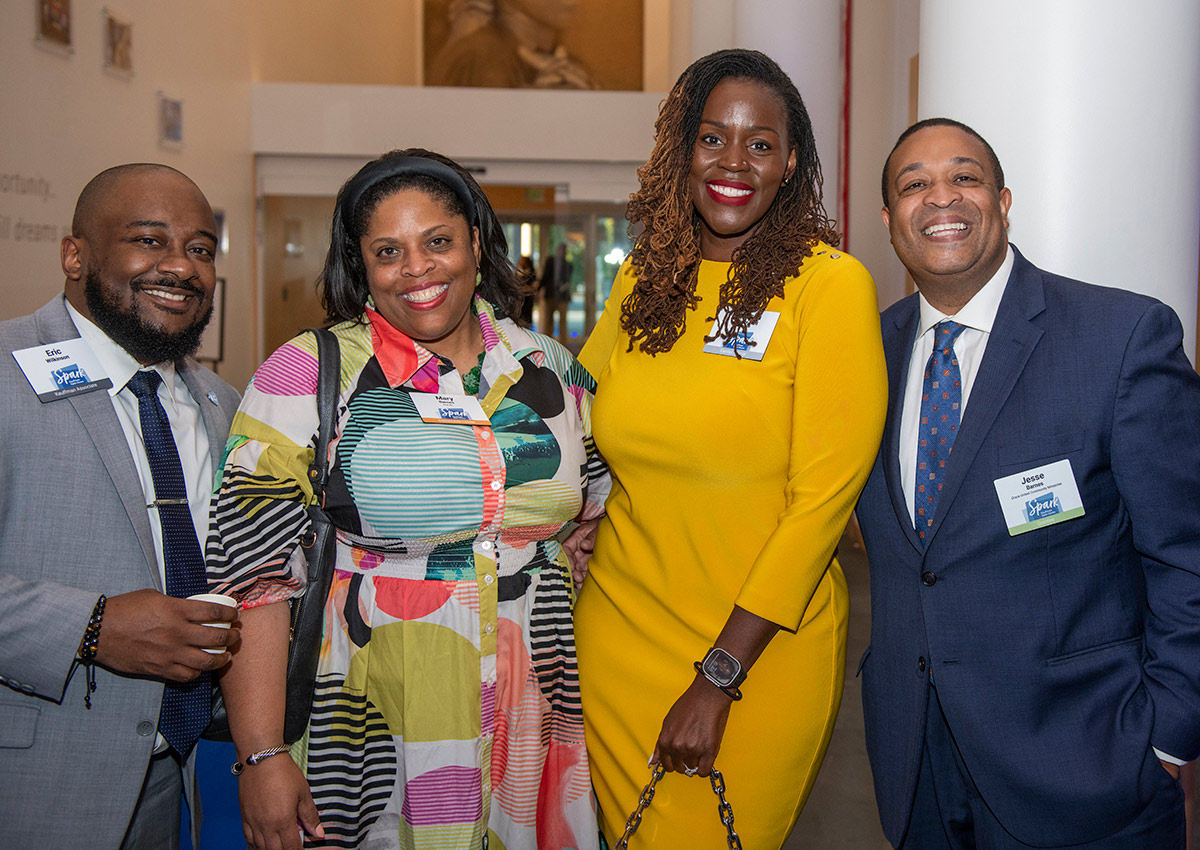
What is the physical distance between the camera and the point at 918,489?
1.91 metres

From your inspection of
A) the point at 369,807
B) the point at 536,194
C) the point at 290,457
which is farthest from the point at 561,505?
the point at 536,194

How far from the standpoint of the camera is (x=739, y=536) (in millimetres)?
1939

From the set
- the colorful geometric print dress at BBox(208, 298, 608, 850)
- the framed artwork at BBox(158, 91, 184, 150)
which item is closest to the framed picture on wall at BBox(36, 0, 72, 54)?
the framed artwork at BBox(158, 91, 184, 150)

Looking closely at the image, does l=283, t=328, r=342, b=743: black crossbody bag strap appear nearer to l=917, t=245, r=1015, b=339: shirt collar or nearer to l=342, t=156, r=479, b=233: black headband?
l=342, t=156, r=479, b=233: black headband

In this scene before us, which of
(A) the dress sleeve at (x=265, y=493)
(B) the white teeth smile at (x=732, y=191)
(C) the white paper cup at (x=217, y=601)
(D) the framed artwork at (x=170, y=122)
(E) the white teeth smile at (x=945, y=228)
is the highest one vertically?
(D) the framed artwork at (x=170, y=122)

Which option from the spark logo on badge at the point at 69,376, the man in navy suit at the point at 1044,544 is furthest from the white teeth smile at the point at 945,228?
the spark logo on badge at the point at 69,376

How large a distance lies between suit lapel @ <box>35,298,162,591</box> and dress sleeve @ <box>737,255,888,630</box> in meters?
1.19

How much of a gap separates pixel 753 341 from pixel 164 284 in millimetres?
1275

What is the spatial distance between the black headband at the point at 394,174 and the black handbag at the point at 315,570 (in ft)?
0.99

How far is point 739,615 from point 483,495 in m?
0.55

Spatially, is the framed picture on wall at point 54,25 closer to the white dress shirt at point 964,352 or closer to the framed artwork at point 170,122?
the framed artwork at point 170,122

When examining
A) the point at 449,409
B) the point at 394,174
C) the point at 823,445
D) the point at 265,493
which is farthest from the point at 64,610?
the point at 823,445

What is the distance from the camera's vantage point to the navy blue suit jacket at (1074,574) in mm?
1711

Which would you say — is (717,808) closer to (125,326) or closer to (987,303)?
(987,303)
